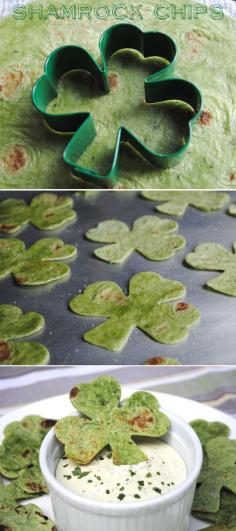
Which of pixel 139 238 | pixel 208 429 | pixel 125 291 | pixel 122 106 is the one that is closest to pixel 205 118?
pixel 122 106

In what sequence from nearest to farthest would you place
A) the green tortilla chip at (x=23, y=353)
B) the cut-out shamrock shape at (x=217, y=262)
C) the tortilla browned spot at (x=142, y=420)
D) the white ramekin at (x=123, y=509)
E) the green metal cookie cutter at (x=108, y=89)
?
the white ramekin at (x=123, y=509), the tortilla browned spot at (x=142, y=420), the green tortilla chip at (x=23, y=353), the cut-out shamrock shape at (x=217, y=262), the green metal cookie cutter at (x=108, y=89)

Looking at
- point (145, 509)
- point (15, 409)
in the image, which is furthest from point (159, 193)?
point (145, 509)

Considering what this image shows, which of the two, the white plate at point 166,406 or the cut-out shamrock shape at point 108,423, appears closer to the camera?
the cut-out shamrock shape at point 108,423

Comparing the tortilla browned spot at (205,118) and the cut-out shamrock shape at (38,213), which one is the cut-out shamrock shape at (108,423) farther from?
the tortilla browned spot at (205,118)

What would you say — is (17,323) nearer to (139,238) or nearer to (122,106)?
(139,238)

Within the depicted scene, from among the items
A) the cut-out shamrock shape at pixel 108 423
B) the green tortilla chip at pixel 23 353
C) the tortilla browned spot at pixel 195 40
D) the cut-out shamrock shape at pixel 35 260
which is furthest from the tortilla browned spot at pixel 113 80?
the cut-out shamrock shape at pixel 108 423

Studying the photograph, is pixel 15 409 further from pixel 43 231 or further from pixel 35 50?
pixel 35 50

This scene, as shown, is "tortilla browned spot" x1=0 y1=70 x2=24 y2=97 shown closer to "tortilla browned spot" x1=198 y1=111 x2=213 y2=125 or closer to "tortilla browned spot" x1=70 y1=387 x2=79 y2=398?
"tortilla browned spot" x1=198 y1=111 x2=213 y2=125

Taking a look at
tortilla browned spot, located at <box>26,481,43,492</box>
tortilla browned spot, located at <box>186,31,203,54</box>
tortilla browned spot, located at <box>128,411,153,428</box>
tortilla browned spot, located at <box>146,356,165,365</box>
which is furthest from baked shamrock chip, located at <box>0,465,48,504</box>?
tortilla browned spot, located at <box>186,31,203,54</box>
